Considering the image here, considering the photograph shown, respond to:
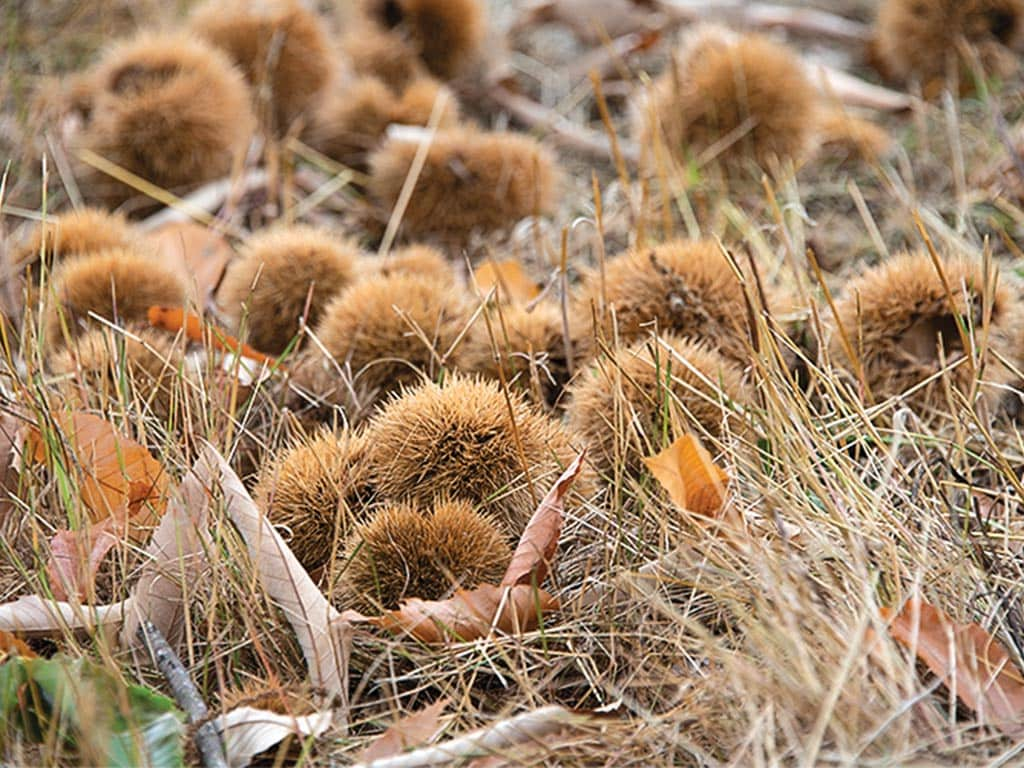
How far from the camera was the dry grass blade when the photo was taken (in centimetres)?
106

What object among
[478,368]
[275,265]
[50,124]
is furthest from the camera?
[50,124]

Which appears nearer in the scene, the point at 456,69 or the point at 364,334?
the point at 364,334

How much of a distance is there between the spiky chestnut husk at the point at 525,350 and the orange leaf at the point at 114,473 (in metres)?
0.45

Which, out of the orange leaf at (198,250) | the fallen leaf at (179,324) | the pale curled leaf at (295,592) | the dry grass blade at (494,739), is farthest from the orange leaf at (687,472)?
the orange leaf at (198,250)

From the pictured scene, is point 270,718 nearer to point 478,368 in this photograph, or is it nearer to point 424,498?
point 424,498

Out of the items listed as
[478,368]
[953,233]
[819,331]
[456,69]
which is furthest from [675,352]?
[456,69]

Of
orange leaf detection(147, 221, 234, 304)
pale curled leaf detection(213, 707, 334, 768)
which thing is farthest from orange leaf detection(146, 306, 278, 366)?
pale curled leaf detection(213, 707, 334, 768)

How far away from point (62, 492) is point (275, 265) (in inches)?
24.5

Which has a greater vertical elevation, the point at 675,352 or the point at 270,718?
the point at 675,352

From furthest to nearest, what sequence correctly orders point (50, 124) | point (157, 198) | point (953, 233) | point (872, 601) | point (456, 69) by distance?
point (456, 69)
point (50, 124)
point (157, 198)
point (953, 233)
point (872, 601)

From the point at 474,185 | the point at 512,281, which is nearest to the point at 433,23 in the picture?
the point at 474,185

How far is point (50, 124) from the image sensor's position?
8.55 feet

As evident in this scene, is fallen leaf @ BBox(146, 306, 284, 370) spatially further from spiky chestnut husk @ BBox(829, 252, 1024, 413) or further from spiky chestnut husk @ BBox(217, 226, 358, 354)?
spiky chestnut husk @ BBox(829, 252, 1024, 413)

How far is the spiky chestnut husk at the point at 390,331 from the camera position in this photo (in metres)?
1.67
